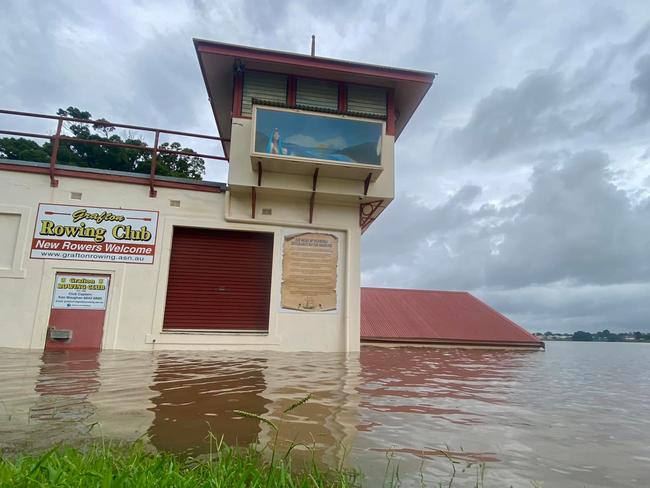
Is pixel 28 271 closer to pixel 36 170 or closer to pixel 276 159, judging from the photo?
pixel 36 170

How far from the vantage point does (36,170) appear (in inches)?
394

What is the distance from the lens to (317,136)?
10.5 m

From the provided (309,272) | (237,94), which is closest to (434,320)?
(309,272)

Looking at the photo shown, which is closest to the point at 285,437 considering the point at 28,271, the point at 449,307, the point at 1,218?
the point at 28,271

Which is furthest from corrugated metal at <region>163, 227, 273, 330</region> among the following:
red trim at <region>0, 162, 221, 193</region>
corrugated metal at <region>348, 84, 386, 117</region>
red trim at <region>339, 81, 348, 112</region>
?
corrugated metal at <region>348, 84, 386, 117</region>

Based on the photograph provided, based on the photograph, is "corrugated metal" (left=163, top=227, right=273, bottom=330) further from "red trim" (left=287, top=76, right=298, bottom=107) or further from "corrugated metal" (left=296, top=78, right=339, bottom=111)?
"corrugated metal" (left=296, top=78, right=339, bottom=111)

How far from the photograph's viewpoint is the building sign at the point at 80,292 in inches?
375

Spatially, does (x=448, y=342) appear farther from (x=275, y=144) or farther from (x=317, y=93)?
(x=317, y=93)

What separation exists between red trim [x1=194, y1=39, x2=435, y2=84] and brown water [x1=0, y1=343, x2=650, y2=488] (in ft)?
27.9

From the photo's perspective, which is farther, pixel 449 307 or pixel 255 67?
pixel 449 307

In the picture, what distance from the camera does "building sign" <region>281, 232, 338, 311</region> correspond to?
10.7 meters

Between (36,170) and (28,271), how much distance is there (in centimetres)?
254

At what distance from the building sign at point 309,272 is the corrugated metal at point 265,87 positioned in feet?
13.0

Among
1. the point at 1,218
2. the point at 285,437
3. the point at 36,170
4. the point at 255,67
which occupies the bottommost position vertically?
the point at 285,437
